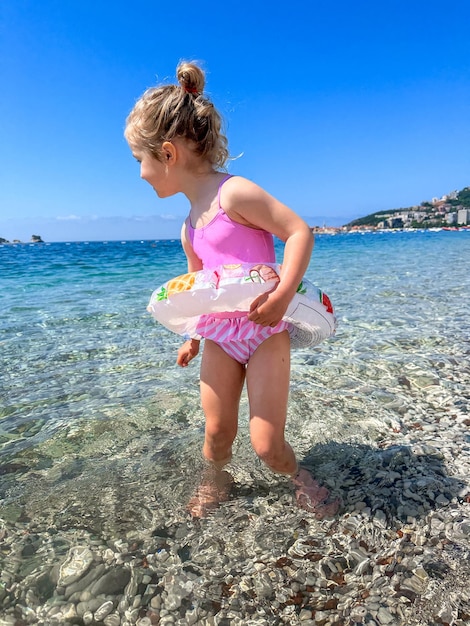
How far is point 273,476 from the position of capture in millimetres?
2537

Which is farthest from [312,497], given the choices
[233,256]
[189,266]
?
[189,266]

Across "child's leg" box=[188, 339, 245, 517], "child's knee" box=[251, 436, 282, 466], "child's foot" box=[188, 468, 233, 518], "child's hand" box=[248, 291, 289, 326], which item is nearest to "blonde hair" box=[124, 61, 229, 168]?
"child's hand" box=[248, 291, 289, 326]

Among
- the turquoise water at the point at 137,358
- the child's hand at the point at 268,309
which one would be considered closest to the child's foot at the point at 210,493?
the turquoise water at the point at 137,358

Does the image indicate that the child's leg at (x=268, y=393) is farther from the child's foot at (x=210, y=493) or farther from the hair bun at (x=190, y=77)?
the hair bun at (x=190, y=77)

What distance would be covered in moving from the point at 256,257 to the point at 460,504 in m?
1.58

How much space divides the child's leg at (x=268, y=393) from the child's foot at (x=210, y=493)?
1.03 feet

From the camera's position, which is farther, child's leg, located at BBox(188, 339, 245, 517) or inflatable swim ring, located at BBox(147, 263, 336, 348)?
child's leg, located at BBox(188, 339, 245, 517)

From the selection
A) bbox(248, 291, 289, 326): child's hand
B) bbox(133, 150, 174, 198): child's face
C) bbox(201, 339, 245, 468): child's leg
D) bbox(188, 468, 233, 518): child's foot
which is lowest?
bbox(188, 468, 233, 518): child's foot

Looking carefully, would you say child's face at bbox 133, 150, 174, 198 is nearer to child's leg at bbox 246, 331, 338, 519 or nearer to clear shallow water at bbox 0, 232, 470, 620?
child's leg at bbox 246, 331, 338, 519

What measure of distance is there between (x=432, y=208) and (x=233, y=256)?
396 feet

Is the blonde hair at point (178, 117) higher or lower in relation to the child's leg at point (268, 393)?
higher

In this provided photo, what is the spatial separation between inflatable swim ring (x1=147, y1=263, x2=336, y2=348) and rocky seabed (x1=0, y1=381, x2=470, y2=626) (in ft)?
2.98

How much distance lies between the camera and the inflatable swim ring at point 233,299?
211 cm

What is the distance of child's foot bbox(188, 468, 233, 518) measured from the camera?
228cm
